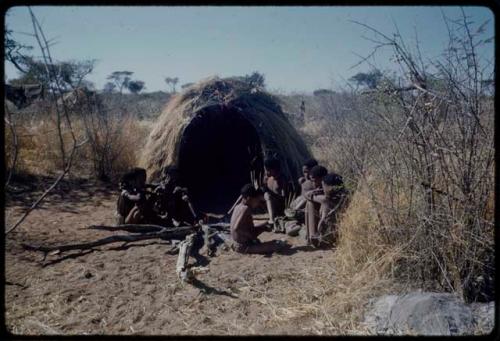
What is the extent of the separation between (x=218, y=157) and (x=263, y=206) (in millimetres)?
2703

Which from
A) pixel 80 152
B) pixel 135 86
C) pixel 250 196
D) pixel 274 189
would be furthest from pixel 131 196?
pixel 135 86

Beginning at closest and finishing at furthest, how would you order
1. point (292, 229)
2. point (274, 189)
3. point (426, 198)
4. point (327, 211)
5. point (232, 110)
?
point (426, 198)
point (327, 211)
point (292, 229)
point (274, 189)
point (232, 110)

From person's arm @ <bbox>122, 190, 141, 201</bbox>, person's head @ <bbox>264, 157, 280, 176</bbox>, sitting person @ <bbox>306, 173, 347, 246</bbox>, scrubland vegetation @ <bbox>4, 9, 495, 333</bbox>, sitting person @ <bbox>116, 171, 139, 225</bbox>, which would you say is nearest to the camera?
scrubland vegetation @ <bbox>4, 9, 495, 333</bbox>

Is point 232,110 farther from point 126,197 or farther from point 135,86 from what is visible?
point 135,86

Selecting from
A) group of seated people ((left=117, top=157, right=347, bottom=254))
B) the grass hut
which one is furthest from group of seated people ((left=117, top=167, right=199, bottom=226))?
the grass hut

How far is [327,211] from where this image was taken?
15.5 feet

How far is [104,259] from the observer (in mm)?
4625

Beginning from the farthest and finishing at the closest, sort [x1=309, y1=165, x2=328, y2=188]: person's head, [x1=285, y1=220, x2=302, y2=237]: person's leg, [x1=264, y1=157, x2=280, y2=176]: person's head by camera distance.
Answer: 1. [x1=264, y1=157, x2=280, y2=176]: person's head
2. [x1=309, y1=165, x2=328, y2=188]: person's head
3. [x1=285, y1=220, x2=302, y2=237]: person's leg

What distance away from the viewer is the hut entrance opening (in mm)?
7846

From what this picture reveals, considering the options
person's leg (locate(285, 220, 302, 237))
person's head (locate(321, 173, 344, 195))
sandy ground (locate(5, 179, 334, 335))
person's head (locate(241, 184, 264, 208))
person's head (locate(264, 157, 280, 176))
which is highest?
person's head (locate(264, 157, 280, 176))

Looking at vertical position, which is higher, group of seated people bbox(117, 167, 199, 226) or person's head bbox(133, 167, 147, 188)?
person's head bbox(133, 167, 147, 188)

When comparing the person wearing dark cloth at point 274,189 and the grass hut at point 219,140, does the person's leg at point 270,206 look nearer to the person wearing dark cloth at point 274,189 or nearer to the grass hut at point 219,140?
the person wearing dark cloth at point 274,189

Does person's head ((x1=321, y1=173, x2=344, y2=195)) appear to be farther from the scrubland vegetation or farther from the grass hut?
the grass hut

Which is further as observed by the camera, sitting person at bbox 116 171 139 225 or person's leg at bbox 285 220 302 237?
sitting person at bbox 116 171 139 225
